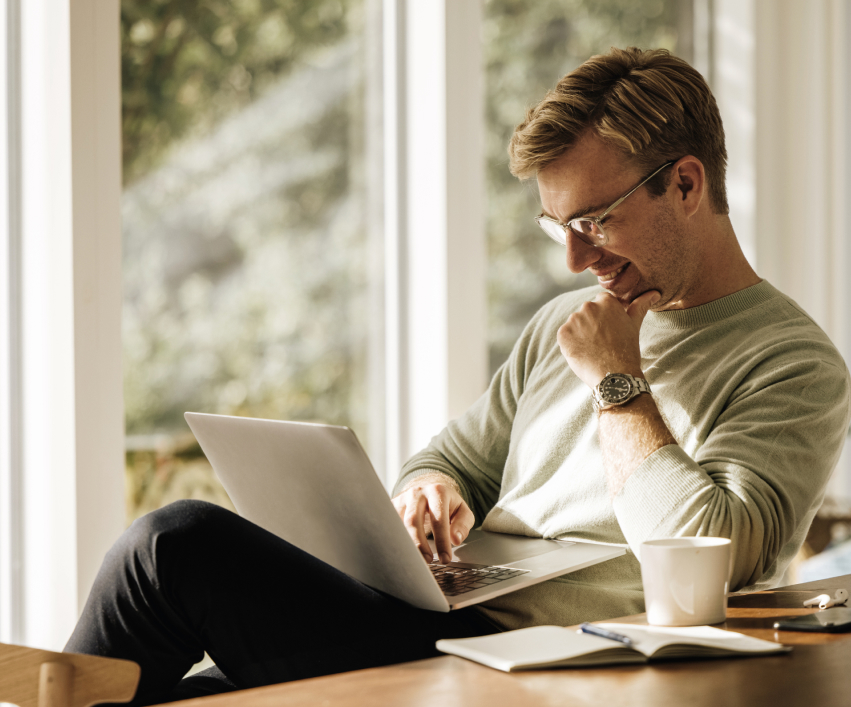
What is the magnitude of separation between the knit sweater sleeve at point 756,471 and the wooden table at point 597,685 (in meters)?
0.26

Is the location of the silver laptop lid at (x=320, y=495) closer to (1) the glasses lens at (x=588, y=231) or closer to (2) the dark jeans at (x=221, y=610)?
(2) the dark jeans at (x=221, y=610)

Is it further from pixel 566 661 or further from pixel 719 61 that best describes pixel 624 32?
pixel 566 661

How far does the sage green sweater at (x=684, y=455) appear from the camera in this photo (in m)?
1.02

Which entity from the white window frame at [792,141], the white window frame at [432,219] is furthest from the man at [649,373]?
the white window frame at [792,141]

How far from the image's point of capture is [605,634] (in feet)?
2.46

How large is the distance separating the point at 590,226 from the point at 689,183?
153 mm

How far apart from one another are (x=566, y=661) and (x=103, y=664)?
0.40 meters

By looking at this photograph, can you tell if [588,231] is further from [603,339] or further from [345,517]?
[345,517]

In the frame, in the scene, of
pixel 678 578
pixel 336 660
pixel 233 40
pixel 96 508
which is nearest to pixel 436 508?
pixel 336 660

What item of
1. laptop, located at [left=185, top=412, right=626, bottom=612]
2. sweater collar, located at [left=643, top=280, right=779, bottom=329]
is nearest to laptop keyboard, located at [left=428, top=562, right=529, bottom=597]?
laptop, located at [left=185, top=412, right=626, bottom=612]

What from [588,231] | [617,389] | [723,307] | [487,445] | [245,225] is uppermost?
[245,225]

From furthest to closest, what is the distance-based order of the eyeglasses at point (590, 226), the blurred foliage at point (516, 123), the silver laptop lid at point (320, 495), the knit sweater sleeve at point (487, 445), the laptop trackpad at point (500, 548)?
1. the blurred foliage at point (516, 123)
2. the knit sweater sleeve at point (487, 445)
3. the eyeglasses at point (590, 226)
4. the laptop trackpad at point (500, 548)
5. the silver laptop lid at point (320, 495)

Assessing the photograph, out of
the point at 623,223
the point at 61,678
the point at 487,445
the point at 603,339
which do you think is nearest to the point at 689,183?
the point at 623,223

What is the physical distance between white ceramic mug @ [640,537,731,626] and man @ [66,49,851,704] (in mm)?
177
